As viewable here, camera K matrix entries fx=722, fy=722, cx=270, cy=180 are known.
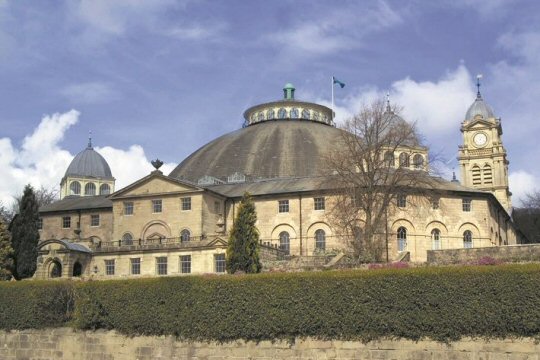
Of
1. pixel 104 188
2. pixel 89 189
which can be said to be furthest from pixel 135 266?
pixel 89 189

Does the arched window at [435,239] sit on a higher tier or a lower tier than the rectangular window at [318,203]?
lower

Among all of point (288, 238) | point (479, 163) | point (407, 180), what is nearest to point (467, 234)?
point (407, 180)

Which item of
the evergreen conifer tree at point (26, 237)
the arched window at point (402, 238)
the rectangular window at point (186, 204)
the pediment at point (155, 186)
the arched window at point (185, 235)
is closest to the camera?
the evergreen conifer tree at point (26, 237)

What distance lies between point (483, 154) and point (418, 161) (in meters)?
54.1

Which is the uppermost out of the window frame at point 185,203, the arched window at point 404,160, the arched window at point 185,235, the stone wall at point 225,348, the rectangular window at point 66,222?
the arched window at point 404,160

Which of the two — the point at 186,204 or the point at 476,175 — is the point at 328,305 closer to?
the point at 186,204

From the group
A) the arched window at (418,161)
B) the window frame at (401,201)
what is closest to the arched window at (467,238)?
the window frame at (401,201)

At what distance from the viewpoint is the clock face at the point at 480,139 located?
353 ft

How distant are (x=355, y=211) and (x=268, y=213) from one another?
13136 millimetres

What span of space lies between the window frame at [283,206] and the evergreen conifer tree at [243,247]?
18550 millimetres

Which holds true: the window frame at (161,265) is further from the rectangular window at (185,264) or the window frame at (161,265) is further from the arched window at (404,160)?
the arched window at (404,160)

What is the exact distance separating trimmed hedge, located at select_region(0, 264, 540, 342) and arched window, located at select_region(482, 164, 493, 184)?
79.4 meters

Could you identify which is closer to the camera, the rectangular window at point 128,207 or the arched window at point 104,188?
the rectangular window at point 128,207

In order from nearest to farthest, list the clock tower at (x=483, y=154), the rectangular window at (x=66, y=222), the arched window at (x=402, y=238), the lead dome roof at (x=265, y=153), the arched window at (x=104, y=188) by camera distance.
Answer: the arched window at (x=402, y=238) < the rectangular window at (x=66, y=222) < the lead dome roof at (x=265, y=153) < the clock tower at (x=483, y=154) < the arched window at (x=104, y=188)
